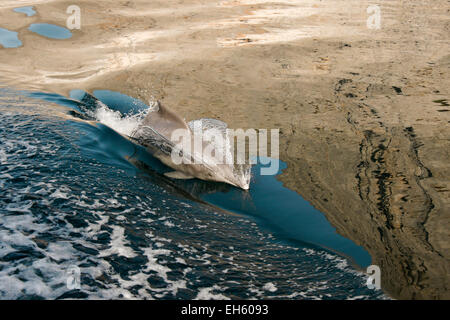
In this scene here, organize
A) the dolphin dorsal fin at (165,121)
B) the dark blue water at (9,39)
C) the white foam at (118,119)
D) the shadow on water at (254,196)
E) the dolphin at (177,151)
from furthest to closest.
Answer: the dark blue water at (9,39) < the white foam at (118,119) < the dolphin dorsal fin at (165,121) < the dolphin at (177,151) < the shadow on water at (254,196)

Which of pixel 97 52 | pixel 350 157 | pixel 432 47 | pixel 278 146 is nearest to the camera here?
pixel 350 157

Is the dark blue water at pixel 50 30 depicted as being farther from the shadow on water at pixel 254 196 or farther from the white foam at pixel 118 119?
the shadow on water at pixel 254 196

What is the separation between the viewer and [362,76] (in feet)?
26.6

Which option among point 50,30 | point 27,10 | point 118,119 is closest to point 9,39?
point 50,30

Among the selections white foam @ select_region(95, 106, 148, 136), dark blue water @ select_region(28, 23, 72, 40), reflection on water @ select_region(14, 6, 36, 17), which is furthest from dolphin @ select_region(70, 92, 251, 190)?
reflection on water @ select_region(14, 6, 36, 17)

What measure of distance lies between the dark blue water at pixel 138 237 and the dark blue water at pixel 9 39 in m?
6.83

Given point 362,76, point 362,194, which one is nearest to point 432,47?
point 362,76

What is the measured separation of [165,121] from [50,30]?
8592 millimetres

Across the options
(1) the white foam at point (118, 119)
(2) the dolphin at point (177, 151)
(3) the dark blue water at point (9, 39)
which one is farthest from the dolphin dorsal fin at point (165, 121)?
(3) the dark blue water at point (9, 39)

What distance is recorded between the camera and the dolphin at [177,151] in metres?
4.83

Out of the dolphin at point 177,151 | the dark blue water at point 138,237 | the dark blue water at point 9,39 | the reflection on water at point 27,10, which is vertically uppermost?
the reflection on water at point 27,10

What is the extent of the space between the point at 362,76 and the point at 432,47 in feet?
9.21
